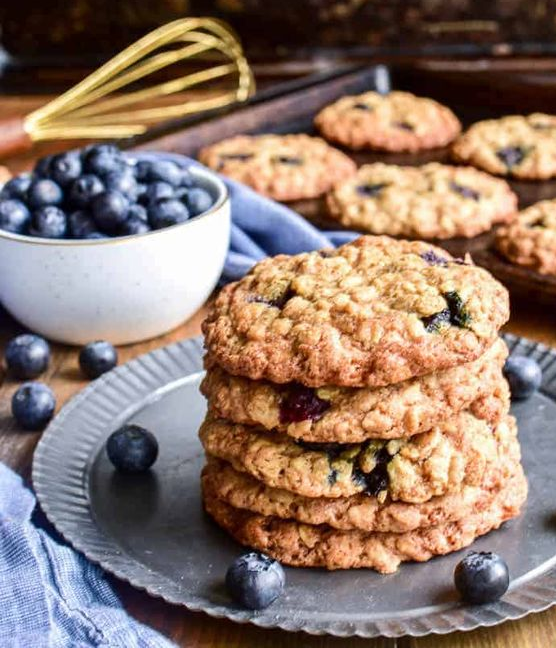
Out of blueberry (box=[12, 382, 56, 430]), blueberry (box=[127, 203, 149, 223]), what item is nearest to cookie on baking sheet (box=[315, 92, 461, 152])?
blueberry (box=[127, 203, 149, 223])

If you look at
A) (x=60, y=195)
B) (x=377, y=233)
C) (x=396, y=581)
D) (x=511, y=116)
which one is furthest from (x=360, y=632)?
(x=511, y=116)

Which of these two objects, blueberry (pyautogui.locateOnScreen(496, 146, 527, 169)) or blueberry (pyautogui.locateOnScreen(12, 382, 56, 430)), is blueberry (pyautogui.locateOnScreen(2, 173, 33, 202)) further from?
blueberry (pyautogui.locateOnScreen(496, 146, 527, 169))

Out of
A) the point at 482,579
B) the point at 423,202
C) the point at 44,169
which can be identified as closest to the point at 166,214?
the point at 44,169

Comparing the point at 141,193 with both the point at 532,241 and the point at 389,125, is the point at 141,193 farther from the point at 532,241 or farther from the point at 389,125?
the point at 389,125

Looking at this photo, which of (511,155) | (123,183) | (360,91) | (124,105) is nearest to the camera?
(123,183)

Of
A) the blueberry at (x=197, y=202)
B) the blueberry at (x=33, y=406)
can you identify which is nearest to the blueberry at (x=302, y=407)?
the blueberry at (x=33, y=406)

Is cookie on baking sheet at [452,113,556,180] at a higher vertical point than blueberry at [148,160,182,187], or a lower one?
lower

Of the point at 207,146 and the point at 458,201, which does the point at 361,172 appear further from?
the point at 207,146
